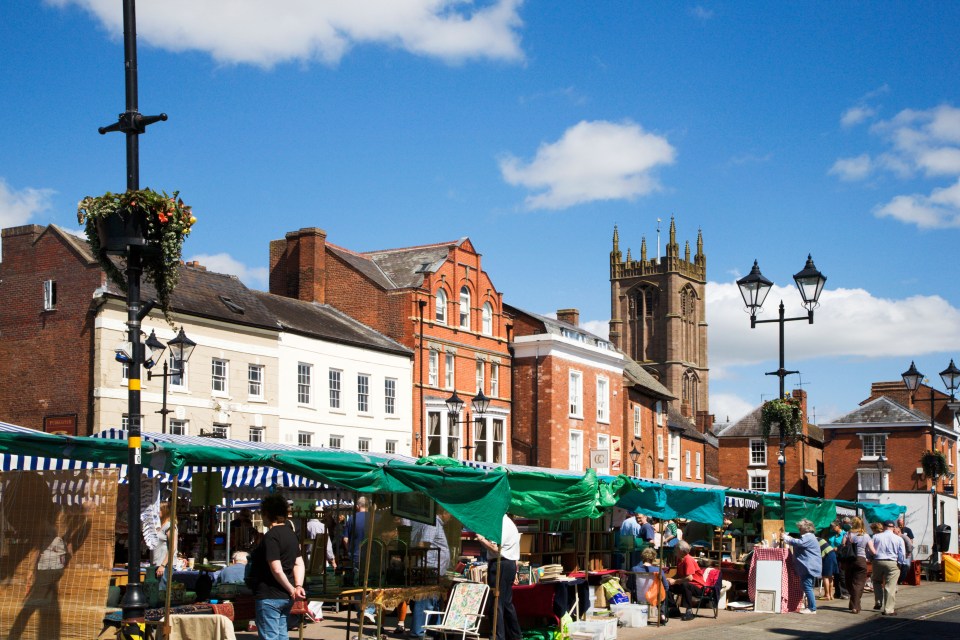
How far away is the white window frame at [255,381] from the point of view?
37.8 meters

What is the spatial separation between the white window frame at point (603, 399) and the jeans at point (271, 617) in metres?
46.7

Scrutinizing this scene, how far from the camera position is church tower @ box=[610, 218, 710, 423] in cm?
13275

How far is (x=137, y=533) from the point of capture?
1118cm

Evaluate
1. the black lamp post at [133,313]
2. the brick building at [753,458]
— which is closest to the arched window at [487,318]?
the brick building at [753,458]

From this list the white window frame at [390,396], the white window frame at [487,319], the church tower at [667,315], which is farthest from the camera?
the church tower at [667,315]

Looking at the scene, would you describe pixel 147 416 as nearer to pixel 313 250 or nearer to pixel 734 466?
pixel 313 250

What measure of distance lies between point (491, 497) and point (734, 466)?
67.6m

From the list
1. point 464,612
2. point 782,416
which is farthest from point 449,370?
point 464,612

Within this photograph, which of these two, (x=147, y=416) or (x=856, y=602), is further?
(x=147, y=416)

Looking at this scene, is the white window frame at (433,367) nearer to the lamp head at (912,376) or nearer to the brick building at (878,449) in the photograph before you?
the lamp head at (912,376)

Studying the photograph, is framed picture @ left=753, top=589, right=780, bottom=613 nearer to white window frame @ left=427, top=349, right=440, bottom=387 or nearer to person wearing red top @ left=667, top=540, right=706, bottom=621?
person wearing red top @ left=667, top=540, right=706, bottom=621

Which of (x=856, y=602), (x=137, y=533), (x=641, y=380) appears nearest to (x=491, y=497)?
(x=137, y=533)

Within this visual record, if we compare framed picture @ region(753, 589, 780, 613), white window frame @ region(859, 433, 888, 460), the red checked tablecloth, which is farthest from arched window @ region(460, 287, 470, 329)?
white window frame @ region(859, 433, 888, 460)

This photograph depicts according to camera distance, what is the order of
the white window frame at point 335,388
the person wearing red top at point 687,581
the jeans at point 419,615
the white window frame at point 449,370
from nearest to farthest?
1. the jeans at point 419,615
2. the person wearing red top at point 687,581
3. the white window frame at point 335,388
4. the white window frame at point 449,370
